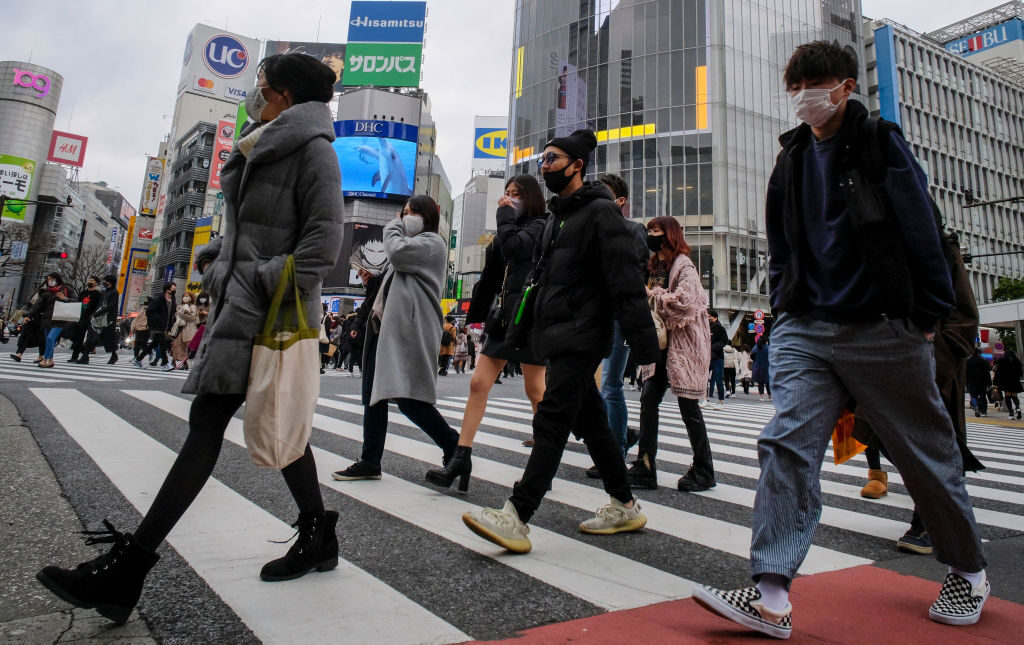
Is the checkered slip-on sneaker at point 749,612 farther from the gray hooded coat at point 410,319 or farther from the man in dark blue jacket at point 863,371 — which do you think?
the gray hooded coat at point 410,319

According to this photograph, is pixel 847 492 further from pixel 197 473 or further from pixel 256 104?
pixel 256 104

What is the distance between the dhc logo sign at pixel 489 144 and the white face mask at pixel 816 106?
7557 centimetres

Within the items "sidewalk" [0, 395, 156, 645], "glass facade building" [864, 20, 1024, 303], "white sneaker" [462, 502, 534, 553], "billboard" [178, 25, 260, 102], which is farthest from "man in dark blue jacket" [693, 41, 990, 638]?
"billboard" [178, 25, 260, 102]

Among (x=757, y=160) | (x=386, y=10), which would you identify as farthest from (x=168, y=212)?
(x=757, y=160)

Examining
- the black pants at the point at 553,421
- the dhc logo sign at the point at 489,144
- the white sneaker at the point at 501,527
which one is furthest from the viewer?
the dhc logo sign at the point at 489,144

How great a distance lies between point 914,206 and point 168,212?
95973 mm

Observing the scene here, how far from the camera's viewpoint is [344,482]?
342 centimetres

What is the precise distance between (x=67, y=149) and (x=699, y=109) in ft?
302

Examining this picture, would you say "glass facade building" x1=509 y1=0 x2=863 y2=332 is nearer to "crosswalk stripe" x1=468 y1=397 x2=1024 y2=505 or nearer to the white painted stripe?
"crosswalk stripe" x1=468 y1=397 x2=1024 y2=505

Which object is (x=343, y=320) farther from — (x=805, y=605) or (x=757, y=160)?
(x=757, y=160)

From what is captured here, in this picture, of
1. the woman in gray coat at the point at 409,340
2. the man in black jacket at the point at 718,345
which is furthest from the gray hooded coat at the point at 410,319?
the man in black jacket at the point at 718,345

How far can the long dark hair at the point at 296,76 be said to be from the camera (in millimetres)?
2096

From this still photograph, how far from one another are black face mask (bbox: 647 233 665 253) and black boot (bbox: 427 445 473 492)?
6.13 ft

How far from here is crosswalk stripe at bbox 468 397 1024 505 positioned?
4012 millimetres
